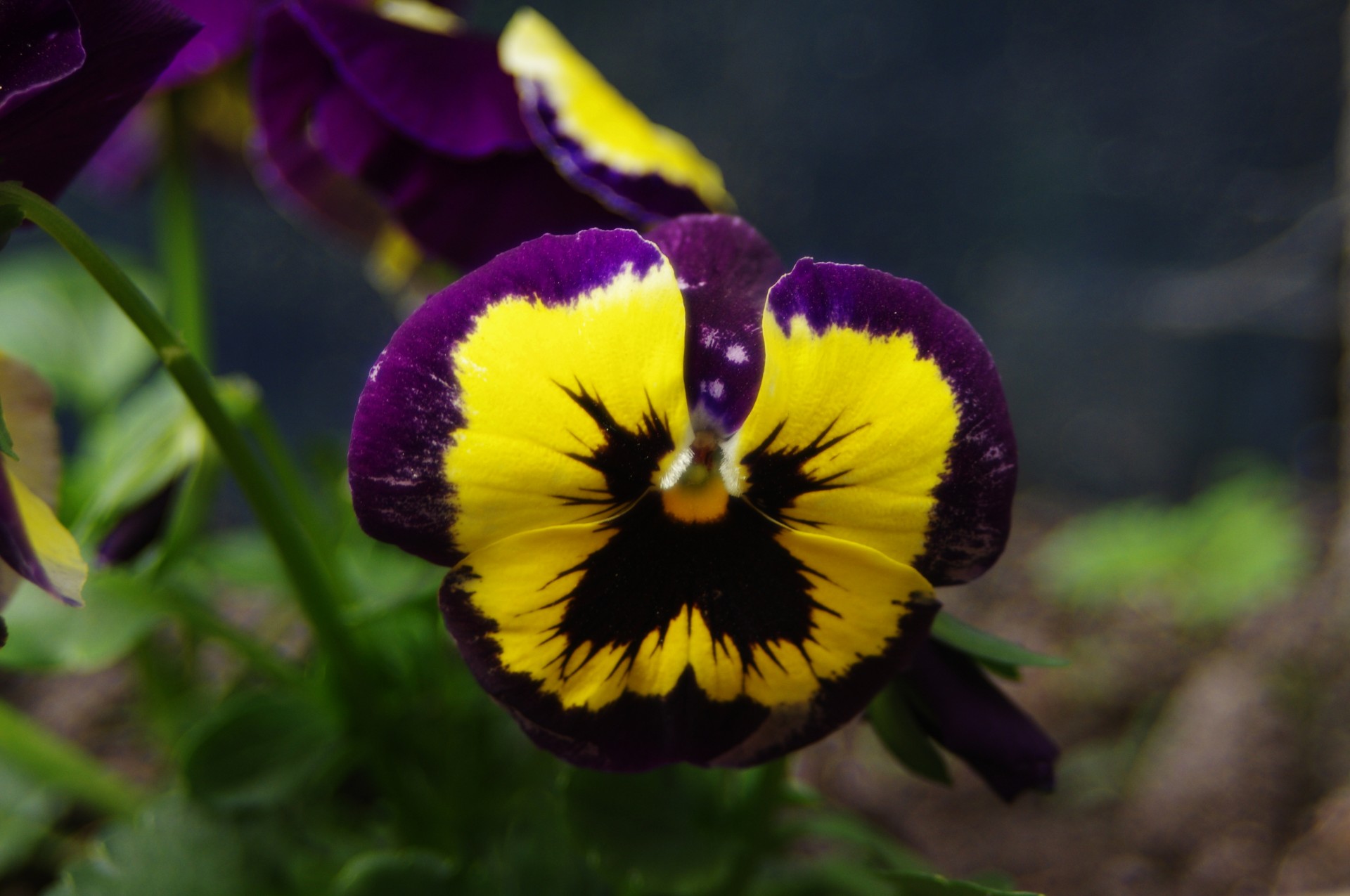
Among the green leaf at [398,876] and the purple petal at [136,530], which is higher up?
the purple petal at [136,530]

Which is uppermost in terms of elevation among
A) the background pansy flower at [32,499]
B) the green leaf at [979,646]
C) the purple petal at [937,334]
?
the purple petal at [937,334]

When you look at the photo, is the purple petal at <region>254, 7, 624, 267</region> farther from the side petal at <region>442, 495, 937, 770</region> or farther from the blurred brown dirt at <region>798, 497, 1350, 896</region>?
the blurred brown dirt at <region>798, 497, 1350, 896</region>

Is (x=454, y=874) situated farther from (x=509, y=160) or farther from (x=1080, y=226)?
(x=1080, y=226)

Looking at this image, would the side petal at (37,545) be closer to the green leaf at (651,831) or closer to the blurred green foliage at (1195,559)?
the green leaf at (651,831)

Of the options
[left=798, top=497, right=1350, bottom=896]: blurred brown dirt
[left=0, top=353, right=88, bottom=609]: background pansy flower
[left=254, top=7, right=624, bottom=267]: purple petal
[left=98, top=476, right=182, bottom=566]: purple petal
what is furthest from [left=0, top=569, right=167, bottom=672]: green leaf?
[left=798, top=497, right=1350, bottom=896]: blurred brown dirt

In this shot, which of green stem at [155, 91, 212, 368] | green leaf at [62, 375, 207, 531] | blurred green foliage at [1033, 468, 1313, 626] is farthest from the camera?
blurred green foliage at [1033, 468, 1313, 626]

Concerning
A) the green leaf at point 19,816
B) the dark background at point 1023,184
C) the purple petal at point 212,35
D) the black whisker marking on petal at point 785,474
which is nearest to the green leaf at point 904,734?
the black whisker marking on petal at point 785,474
